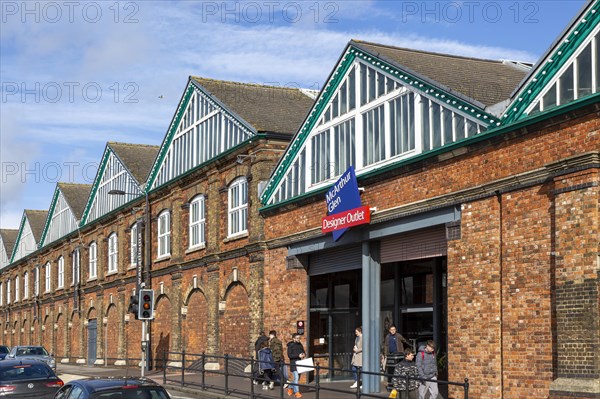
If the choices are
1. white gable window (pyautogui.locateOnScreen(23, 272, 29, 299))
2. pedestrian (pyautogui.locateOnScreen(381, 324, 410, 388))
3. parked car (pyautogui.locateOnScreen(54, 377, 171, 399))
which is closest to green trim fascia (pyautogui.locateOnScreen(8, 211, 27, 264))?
white gable window (pyautogui.locateOnScreen(23, 272, 29, 299))

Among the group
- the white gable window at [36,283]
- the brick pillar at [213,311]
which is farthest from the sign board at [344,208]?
the white gable window at [36,283]

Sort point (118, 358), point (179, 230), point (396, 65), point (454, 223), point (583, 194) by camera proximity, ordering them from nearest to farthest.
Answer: point (583, 194), point (454, 223), point (396, 65), point (179, 230), point (118, 358)

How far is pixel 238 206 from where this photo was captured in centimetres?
3228

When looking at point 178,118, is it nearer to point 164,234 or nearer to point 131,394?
point 164,234

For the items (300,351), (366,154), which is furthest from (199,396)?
(366,154)

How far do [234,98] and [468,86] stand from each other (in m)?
15.3

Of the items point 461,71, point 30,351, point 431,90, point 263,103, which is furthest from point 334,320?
point 30,351

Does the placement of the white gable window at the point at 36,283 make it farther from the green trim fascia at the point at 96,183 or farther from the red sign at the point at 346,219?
the red sign at the point at 346,219

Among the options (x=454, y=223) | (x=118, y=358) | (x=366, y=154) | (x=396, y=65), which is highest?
(x=396, y=65)

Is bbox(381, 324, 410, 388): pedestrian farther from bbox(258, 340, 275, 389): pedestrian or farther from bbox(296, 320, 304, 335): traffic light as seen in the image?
bbox(296, 320, 304, 335): traffic light

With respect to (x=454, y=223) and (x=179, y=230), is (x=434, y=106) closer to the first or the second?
(x=454, y=223)

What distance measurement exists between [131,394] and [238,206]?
1971cm

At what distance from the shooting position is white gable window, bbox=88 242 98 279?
51531 millimetres

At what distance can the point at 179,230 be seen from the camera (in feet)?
123
